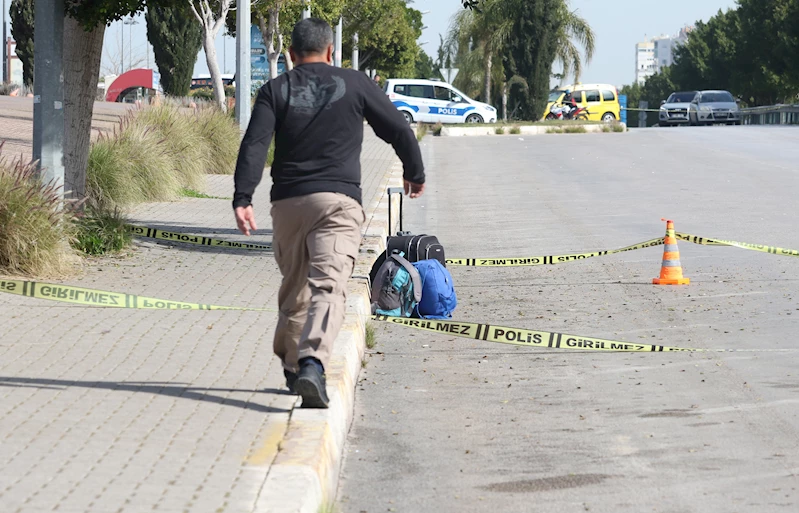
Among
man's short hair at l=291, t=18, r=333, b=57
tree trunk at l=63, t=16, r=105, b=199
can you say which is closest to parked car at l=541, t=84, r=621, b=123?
tree trunk at l=63, t=16, r=105, b=199

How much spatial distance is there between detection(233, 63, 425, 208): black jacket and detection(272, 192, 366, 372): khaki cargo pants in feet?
0.25

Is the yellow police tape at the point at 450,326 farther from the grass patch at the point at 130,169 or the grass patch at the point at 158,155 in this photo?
the grass patch at the point at 130,169

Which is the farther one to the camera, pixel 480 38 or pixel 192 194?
pixel 480 38

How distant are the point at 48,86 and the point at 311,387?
6.19 meters

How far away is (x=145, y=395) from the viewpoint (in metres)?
5.60

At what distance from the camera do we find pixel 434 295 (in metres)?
8.84

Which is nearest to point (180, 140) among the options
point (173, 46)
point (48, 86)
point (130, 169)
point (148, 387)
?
point (130, 169)

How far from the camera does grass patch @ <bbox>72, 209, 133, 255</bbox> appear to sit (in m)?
10.6

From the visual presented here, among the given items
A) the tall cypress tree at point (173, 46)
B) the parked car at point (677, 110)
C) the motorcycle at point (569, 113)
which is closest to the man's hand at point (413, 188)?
Answer: the tall cypress tree at point (173, 46)

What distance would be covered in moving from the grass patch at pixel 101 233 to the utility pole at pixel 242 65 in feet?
38.7

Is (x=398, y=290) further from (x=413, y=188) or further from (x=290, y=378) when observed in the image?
(x=290, y=378)

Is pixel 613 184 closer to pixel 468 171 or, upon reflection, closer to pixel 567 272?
pixel 468 171

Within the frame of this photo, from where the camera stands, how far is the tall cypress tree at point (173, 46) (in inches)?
1998

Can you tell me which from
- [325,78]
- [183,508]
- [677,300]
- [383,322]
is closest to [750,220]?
[677,300]
